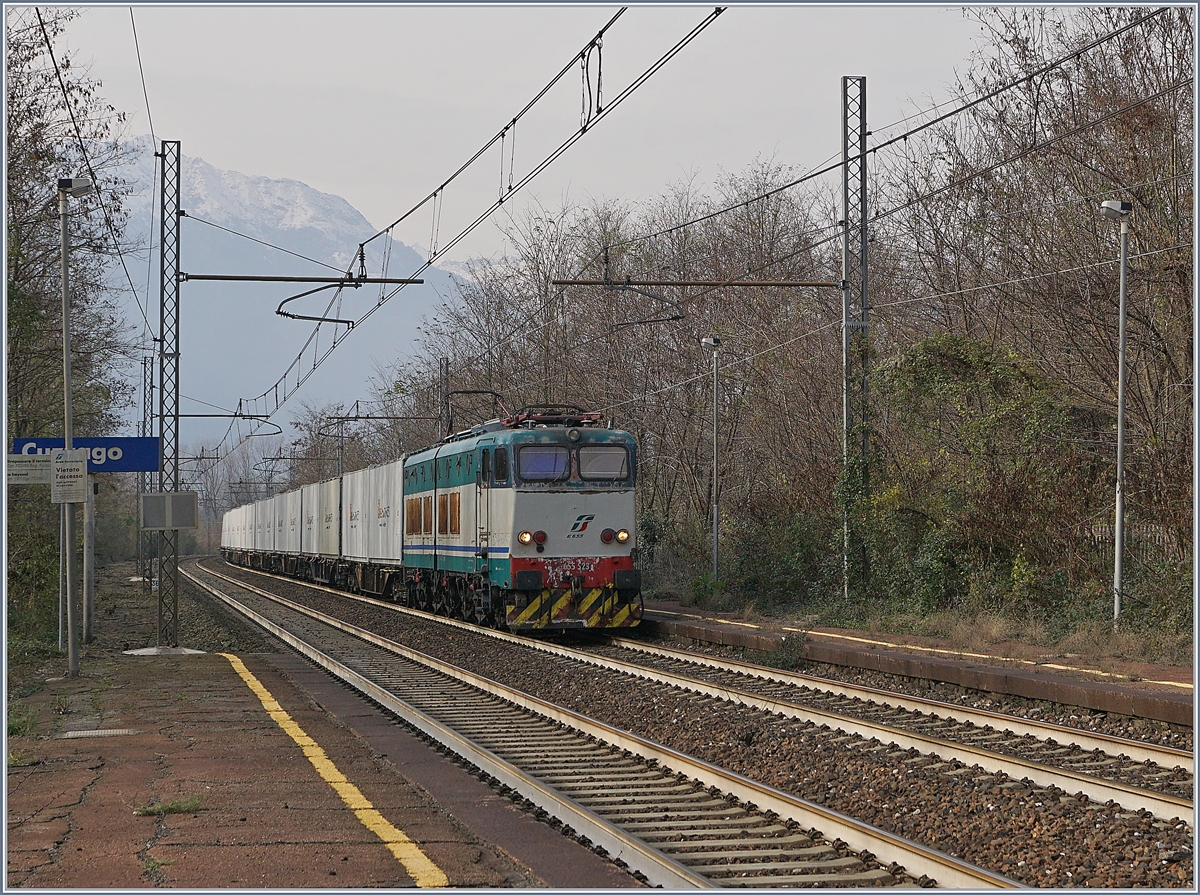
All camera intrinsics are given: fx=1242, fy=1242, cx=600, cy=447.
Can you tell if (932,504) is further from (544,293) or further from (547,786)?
(544,293)

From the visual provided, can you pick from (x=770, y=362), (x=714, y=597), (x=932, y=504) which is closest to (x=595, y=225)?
(x=770, y=362)

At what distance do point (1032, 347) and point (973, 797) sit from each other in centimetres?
1605

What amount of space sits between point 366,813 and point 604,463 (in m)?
13.1

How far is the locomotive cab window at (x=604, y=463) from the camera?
67.6 feet

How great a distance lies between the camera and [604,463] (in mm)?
20734

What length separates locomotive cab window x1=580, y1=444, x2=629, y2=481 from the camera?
20609 mm

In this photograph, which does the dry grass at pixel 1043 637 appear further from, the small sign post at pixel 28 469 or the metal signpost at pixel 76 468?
the small sign post at pixel 28 469

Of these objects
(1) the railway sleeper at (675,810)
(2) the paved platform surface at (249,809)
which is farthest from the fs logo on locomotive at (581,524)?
(1) the railway sleeper at (675,810)

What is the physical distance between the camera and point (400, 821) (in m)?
7.66

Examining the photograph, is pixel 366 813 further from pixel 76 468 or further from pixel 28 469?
pixel 28 469

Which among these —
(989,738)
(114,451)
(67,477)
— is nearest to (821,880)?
(989,738)

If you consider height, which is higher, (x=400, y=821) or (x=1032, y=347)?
(x=1032, y=347)

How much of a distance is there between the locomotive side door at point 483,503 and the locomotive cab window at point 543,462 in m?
0.76

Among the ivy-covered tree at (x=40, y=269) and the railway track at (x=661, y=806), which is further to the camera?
the ivy-covered tree at (x=40, y=269)
